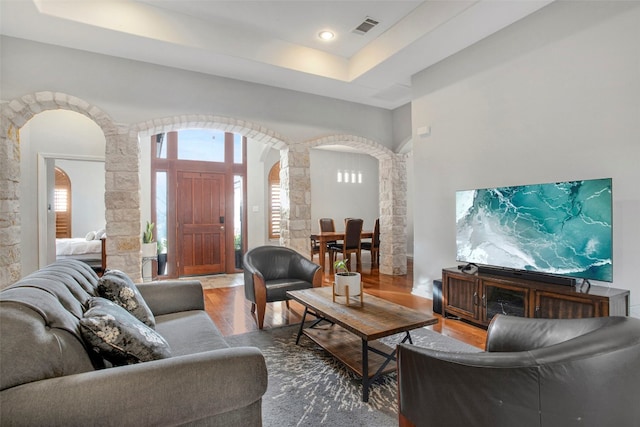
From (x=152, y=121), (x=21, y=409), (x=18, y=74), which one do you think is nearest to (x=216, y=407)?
(x=21, y=409)

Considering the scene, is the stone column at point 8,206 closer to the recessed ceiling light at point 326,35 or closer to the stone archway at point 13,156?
the stone archway at point 13,156

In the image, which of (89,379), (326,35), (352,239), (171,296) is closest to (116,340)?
(89,379)

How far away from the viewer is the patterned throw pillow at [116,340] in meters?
1.23

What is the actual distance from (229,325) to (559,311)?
2.93 meters

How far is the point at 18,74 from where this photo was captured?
10.8ft

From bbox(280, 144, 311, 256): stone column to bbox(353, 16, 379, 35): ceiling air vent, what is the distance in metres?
1.72

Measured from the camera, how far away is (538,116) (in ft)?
9.71

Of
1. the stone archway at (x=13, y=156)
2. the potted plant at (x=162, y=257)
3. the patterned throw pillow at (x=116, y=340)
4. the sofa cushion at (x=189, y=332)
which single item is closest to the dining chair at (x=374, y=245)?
the potted plant at (x=162, y=257)

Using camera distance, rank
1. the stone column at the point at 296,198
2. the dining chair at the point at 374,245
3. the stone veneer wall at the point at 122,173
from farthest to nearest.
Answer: the dining chair at the point at 374,245
the stone column at the point at 296,198
the stone veneer wall at the point at 122,173

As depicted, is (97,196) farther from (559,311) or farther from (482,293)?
(559,311)

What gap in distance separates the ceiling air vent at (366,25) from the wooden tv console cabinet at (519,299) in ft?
9.34

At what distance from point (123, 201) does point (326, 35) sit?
3.10m

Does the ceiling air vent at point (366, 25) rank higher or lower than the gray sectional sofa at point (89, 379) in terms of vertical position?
higher

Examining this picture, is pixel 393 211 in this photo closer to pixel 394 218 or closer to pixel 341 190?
pixel 394 218
